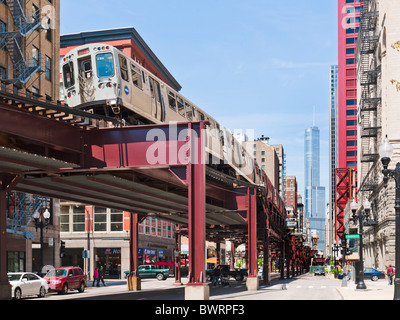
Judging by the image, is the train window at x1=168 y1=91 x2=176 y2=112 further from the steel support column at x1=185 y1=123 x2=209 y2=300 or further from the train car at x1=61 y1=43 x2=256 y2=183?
the steel support column at x1=185 y1=123 x2=209 y2=300

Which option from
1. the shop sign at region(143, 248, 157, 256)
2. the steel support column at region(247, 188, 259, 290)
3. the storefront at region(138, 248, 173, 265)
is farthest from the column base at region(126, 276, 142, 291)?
the shop sign at region(143, 248, 157, 256)

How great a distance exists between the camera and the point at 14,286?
105 ft

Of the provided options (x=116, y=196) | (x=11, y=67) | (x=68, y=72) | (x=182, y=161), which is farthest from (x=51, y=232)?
(x=182, y=161)

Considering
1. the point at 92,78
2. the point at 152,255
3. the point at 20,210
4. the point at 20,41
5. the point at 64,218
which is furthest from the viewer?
the point at 152,255

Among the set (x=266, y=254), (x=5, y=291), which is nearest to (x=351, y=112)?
(x=266, y=254)

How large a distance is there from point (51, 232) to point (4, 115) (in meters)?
36.8

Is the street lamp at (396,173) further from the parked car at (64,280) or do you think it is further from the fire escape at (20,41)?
the fire escape at (20,41)

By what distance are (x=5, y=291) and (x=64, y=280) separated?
33.7 feet

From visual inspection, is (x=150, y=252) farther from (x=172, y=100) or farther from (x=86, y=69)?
(x=86, y=69)

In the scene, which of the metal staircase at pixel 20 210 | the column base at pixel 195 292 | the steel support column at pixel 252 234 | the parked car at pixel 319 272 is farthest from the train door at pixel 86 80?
the parked car at pixel 319 272

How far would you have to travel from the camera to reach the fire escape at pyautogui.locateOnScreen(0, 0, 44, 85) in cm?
4712

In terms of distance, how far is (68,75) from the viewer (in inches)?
1118

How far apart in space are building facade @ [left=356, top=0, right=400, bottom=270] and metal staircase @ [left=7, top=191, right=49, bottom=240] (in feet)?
108
